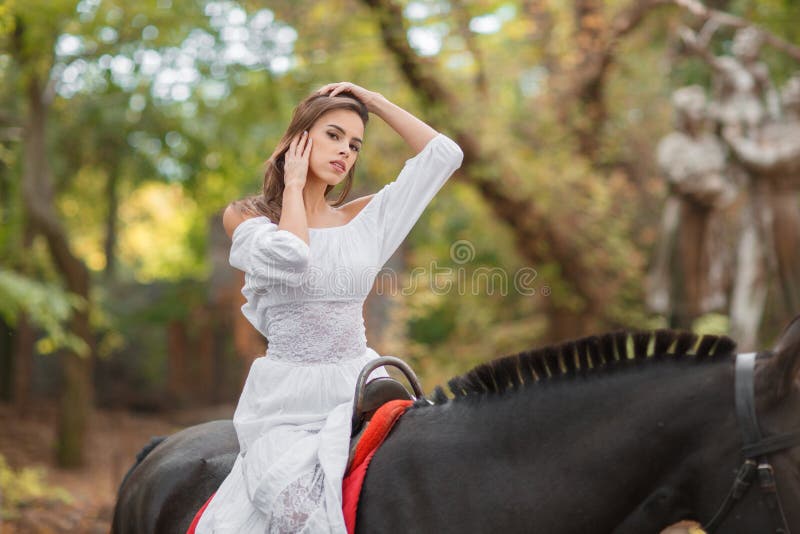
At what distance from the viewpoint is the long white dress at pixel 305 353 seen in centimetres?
218

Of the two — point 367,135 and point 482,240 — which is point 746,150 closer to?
point 367,135

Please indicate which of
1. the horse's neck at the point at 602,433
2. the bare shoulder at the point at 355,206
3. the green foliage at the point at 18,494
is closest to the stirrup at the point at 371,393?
the horse's neck at the point at 602,433

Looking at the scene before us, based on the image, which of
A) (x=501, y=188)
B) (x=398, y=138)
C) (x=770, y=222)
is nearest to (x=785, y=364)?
(x=770, y=222)

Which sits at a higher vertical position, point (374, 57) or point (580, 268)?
point (374, 57)

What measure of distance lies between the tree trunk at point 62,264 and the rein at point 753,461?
9653 mm

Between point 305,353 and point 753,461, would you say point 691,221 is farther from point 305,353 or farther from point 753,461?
point 753,461

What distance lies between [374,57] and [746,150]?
4.16 metres

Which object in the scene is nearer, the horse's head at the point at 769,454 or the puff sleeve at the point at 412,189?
the horse's head at the point at 769,454

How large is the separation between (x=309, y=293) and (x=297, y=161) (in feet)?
1.16

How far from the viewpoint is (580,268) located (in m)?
10.6

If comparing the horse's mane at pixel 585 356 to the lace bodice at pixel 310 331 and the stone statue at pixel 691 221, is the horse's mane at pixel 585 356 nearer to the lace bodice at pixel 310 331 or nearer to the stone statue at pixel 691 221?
the lace bodice at pixel 310 331

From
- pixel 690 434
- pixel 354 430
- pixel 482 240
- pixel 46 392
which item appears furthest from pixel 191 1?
pixel 46 392

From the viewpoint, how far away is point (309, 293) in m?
2.33

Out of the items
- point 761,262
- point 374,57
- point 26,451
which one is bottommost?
point 26,451
